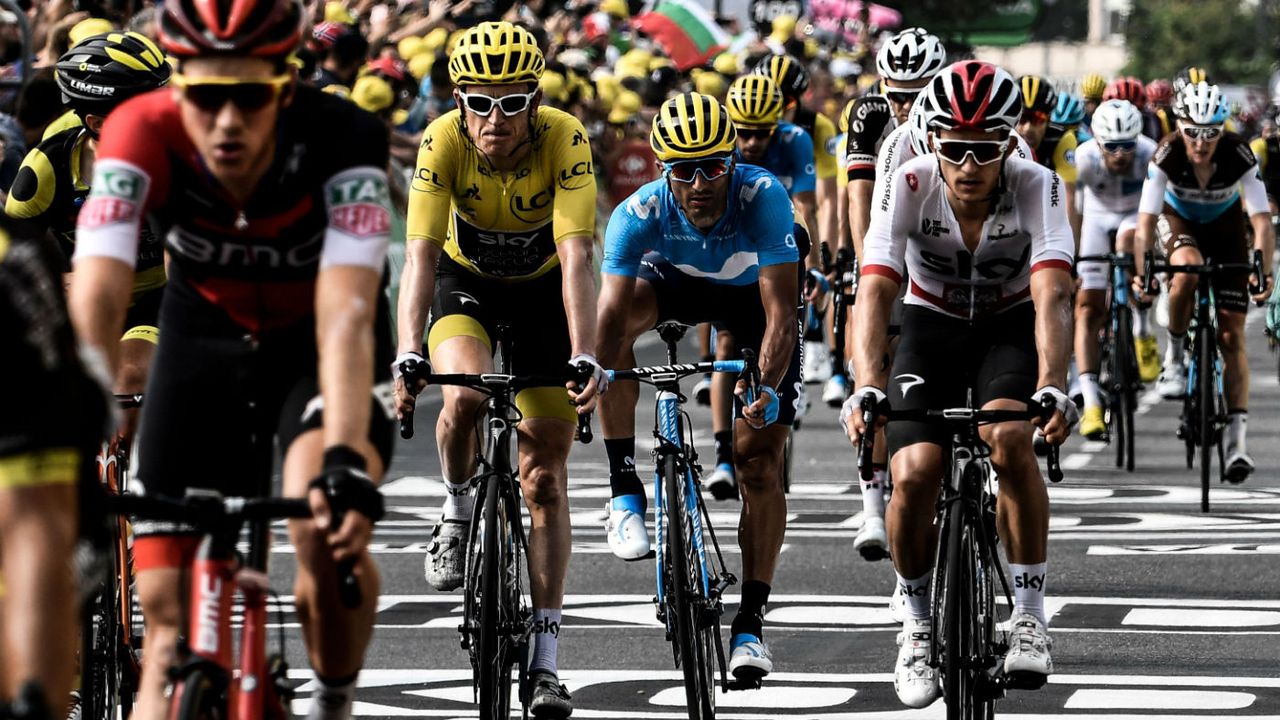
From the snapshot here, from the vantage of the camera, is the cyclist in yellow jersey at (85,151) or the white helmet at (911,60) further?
the white helmet at (911,60)

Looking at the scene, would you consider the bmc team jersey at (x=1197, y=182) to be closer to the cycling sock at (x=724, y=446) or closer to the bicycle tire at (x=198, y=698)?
the cycling sock at (x=724, y=446)

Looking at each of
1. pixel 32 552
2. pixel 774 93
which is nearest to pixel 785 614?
pixel 774 93

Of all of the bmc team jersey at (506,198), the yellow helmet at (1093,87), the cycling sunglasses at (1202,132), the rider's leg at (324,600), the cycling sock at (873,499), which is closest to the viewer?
the rider's leg at (324,600)

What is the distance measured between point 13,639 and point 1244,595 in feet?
25.1

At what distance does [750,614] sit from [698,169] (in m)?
1.64

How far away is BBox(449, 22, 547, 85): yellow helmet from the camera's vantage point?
816 centimetres

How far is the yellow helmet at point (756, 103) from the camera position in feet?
42.0

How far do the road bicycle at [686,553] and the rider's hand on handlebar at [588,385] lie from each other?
0.13m

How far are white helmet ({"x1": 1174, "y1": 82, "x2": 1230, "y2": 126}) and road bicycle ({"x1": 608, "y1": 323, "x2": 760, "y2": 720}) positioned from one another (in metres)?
7.15

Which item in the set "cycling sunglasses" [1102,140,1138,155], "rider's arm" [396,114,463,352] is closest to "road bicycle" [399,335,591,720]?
"rider's arm" [396,114,463,352]

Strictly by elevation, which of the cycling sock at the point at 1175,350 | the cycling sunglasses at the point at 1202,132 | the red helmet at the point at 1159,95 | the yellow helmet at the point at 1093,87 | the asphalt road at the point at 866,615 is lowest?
the asphalt road at the point at 866,615

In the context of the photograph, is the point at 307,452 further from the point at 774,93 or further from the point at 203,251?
the point at 774,93

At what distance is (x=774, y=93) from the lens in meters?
12.9

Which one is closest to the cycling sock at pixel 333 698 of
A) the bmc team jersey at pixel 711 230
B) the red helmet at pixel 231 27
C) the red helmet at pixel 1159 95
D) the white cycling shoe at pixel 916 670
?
the red helmet at pixel 231 27
